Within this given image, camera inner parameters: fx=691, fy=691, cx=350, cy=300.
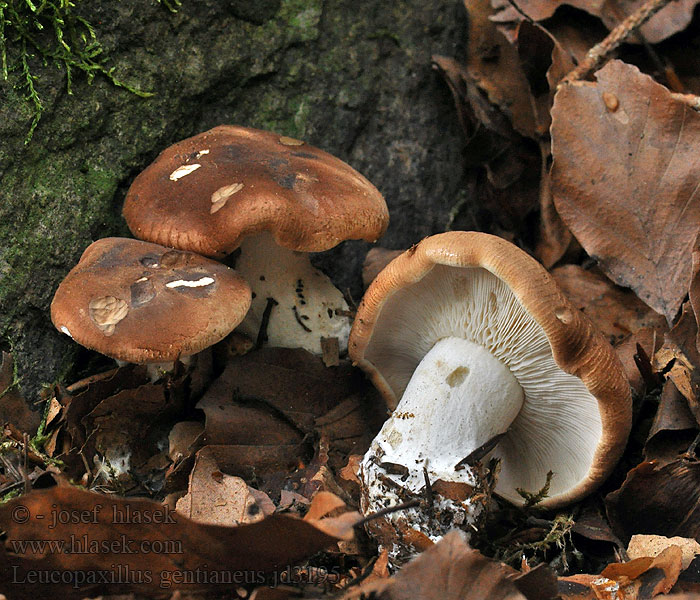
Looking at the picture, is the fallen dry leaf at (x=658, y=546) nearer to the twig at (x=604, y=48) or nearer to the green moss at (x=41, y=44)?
the twig at (x=604, y=48)

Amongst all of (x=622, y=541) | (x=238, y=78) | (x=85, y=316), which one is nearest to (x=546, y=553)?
(x=622, y=541)

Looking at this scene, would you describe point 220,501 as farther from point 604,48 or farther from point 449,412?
point 604,48

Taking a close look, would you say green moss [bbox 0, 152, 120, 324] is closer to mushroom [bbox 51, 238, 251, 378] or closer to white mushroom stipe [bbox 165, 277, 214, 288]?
mushroom [bbox 51, 238, 251, 378]

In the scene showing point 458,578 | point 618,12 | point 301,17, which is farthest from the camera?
point 618,12

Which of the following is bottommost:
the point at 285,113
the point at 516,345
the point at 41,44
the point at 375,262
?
the point at 375,262

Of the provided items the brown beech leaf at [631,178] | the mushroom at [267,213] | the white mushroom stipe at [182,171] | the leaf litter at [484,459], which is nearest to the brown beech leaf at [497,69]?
the leaf litter at [484,459]

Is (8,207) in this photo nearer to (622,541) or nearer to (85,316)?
(85,316)

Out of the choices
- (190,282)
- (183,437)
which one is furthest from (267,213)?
(183,437)
